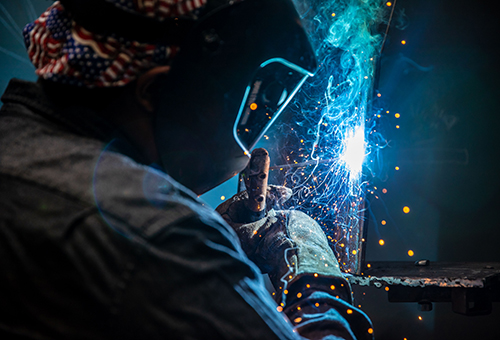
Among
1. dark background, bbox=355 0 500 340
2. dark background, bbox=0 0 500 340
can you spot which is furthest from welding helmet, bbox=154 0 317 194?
dark background, bbox=355 0 500 340

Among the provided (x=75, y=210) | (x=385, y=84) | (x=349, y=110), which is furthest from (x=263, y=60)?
(x=385, y=84)

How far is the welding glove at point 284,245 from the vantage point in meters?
1.11

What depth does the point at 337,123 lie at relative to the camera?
6.09ft

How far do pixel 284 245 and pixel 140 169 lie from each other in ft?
3.25

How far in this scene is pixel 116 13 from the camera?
0.63 metres

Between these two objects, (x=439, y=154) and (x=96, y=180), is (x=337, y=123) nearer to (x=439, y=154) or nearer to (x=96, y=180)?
(x=439, y=154)

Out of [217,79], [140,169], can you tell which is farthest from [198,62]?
[140,169]

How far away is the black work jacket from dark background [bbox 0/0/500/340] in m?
1.74

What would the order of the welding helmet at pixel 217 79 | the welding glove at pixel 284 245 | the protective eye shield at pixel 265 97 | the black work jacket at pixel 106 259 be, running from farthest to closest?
the welding glove at pixel 284 245
the protective eye shield at pixel 265 97
the welding helmet at pixel 217 79
the black work jacket at pixel 106 259

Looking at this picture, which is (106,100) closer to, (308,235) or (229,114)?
(229,114)

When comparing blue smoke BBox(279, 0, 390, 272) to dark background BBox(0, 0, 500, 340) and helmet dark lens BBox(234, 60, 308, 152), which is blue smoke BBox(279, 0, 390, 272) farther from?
helmet dark lens BBox(234, 60, 308, 152)

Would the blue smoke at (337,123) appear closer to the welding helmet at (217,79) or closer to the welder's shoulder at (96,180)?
the welding helmet at (217,79)

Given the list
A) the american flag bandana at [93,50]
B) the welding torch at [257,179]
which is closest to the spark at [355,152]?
the welding torch at [257,179]

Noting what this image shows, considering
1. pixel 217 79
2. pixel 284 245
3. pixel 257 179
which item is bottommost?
pixel 284 245
